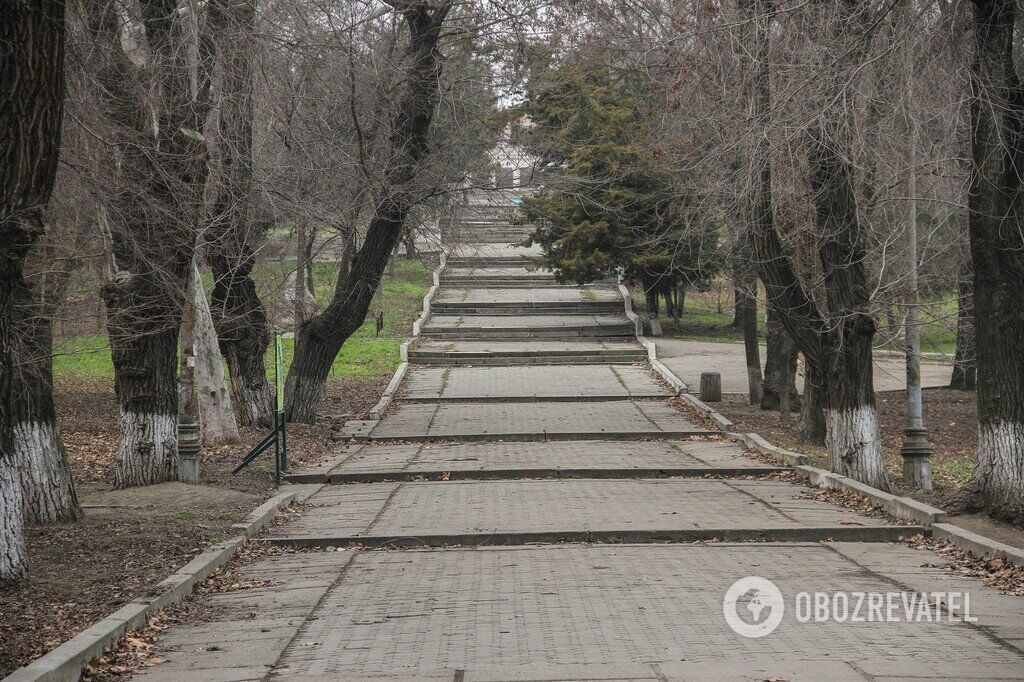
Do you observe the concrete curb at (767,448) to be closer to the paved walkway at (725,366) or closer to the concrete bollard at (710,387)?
the concrete bollard at (710,387)

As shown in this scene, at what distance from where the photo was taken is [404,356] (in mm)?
28734

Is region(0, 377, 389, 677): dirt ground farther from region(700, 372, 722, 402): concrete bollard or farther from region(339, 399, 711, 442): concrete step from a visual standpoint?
region(700, 372, 722, 402): concrete bollard

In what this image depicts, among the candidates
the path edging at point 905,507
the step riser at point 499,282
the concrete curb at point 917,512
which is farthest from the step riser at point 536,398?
the step riser at point 499,282

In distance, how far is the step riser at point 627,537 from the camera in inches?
391

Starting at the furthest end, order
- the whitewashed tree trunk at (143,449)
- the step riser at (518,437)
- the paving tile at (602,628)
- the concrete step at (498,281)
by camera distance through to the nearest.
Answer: the concrete step at (498,281)
the step riser at (518,437)
the whitewashed tree trunk at (143,449)
the paving tile at (602,628)

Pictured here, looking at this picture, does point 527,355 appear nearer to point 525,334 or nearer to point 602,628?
point 525,334

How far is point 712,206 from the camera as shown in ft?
50.1

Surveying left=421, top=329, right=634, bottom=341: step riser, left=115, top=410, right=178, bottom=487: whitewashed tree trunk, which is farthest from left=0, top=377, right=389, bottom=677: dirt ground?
left=421, top=329, right=634, bottom=341: step riser

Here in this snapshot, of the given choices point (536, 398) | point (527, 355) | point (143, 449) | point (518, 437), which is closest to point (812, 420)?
point (518, 437)

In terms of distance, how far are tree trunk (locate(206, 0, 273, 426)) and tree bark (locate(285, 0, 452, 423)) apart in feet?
2.74

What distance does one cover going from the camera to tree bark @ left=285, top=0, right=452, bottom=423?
17172mm

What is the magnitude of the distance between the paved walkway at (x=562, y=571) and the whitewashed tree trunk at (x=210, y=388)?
2011mm

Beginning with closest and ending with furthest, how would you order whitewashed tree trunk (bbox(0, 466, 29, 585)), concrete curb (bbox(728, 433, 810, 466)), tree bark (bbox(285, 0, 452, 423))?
1. whitewashed tree trunk (bbox(0, 466, 29, 585))
2. concrete curb (bbox(728, 433, 810, 466))
3. tree bark (bbox(285, 0, 452, 423))

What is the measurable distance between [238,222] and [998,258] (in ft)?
32.0
